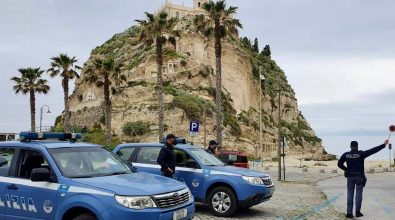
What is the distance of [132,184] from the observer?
22.3 feet

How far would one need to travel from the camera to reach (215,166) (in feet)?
38.3

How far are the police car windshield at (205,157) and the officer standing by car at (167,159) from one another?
0.85 meters

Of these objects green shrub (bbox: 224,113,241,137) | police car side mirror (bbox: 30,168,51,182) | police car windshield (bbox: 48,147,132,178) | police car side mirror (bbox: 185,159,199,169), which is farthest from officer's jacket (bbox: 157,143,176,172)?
green shrub (bbox: 224,113,241,137)

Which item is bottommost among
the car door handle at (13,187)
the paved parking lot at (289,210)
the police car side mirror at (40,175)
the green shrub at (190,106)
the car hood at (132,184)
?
the paved parking lot at (289,210)

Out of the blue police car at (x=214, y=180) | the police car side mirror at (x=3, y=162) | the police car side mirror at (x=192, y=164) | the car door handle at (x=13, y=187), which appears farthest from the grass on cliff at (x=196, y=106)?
the car door handle at (x=13, y=187)

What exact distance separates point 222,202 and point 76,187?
17.3 ft

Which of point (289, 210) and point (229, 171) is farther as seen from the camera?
point (289, 210)

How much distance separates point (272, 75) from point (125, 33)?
37430mm

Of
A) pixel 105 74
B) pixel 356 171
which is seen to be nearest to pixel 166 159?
pixel 356 171

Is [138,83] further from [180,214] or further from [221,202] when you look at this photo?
[180,214]

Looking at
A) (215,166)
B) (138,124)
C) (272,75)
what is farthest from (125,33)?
(215,166)

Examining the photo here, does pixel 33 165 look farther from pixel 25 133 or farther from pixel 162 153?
pixel 162 153

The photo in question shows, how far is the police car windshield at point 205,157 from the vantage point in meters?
11.8

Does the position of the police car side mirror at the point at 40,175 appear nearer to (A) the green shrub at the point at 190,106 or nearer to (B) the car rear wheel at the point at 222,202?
(B) the car rear wheel at the point at 222,202
